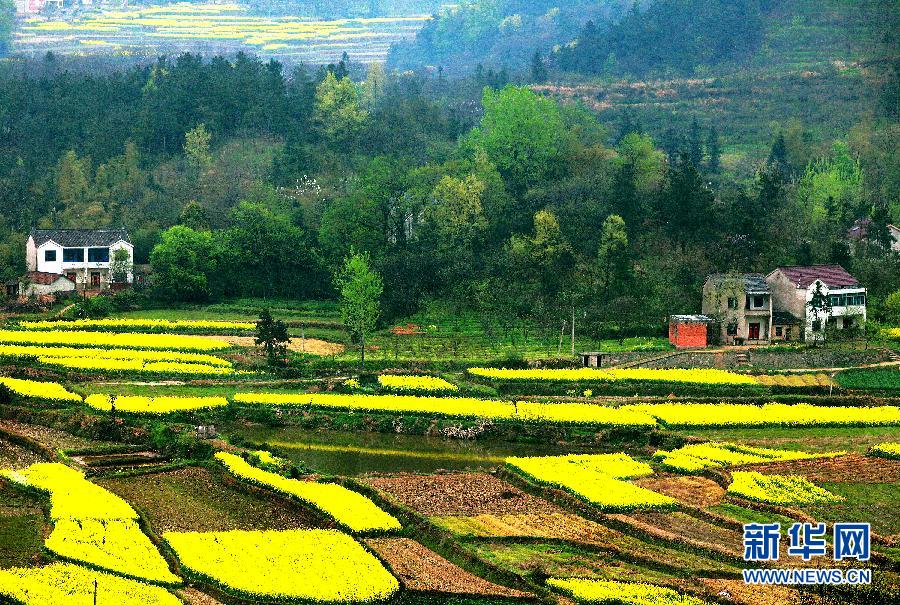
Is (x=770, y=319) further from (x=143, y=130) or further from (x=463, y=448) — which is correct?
(x=143, y=130)

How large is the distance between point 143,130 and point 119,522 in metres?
69.2

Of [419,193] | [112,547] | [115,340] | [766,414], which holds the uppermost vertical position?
[419,193]

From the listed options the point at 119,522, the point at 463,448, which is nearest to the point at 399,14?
the point at 463,448

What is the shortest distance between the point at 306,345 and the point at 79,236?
21.4 metres

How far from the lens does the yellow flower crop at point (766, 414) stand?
5875 centimetres

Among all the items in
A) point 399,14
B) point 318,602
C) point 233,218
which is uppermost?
point 399,14

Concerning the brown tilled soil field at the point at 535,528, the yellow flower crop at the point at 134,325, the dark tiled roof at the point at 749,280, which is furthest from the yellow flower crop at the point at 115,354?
the brown tilled soil field at the point at 535,528

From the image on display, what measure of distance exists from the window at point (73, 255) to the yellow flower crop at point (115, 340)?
14.0 meters

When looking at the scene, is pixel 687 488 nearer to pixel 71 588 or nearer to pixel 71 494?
pixel 71 494

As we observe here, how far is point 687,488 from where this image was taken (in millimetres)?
48500

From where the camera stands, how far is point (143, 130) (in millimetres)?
108750

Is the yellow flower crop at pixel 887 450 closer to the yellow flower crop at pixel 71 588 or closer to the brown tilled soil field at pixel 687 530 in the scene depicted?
the brown tilled soil field at pixel 687 530

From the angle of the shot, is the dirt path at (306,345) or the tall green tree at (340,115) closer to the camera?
the dirt path at (306,345)

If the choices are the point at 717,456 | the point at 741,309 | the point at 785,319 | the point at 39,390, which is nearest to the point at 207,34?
the point at 741,309
